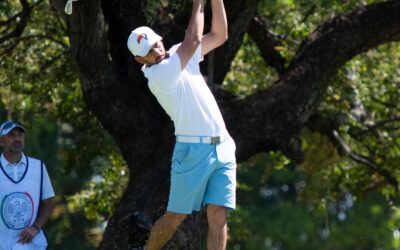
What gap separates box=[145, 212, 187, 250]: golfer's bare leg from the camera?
830cm

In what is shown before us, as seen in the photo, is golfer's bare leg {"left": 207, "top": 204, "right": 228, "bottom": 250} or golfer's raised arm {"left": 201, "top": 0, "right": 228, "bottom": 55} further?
golfer's raised arm {"left": 201, "top": 0, "right": 228, "bottom": 55}

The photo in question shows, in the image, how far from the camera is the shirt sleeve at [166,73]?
7840 millimetres

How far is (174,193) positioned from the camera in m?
8.23

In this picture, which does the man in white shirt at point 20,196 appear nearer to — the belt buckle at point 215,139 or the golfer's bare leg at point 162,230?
the golfer's bare leg at point 162,230

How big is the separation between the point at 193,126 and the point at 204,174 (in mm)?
365

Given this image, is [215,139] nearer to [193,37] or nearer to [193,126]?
[193,126]

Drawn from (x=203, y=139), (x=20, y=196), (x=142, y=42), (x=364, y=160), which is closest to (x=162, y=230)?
(x=203, y=139)

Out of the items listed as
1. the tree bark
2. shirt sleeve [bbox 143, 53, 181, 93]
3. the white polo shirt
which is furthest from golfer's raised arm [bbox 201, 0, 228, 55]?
the tree bark

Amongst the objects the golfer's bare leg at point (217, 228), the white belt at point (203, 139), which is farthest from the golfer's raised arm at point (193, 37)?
the golfer's bare leg at point (217, 228)

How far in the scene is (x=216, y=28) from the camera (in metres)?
8.34

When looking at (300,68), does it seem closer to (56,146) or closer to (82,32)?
(82,32)

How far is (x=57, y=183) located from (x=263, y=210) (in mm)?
6795

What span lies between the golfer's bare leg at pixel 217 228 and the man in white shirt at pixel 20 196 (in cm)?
159

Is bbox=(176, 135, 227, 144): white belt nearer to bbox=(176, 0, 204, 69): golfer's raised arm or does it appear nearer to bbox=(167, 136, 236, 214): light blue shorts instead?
bbox=(167, 136, 236, 214): light blue shorts
